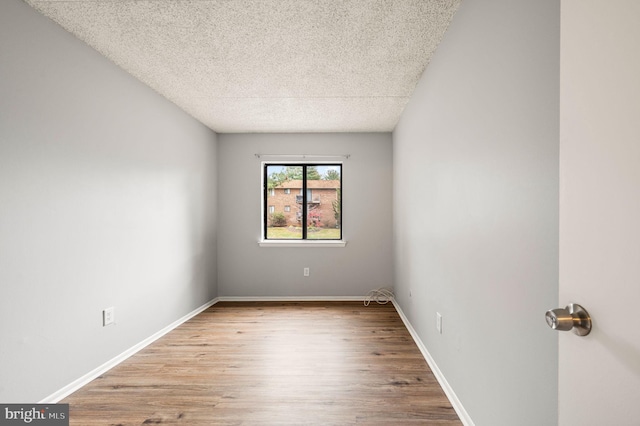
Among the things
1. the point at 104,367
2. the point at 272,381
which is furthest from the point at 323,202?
the point at 104,367

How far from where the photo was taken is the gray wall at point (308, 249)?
4.31 m

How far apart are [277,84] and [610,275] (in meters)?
2.77

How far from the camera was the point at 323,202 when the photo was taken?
4.50 m

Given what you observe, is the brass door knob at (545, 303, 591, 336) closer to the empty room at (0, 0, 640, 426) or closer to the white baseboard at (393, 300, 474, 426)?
the empty room at (0, 0, 640, 426)

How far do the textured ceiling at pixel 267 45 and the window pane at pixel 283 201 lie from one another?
1302 millimetres

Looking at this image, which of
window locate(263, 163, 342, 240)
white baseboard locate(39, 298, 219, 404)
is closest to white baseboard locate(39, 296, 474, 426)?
white baseboard locate(39, 298, 219, 404)

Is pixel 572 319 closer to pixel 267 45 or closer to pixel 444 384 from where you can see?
pixel 444 384

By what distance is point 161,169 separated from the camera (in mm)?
3053

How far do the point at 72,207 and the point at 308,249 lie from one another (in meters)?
2.83

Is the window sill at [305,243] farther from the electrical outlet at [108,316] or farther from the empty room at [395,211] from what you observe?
the electrical outlet at [108,316]

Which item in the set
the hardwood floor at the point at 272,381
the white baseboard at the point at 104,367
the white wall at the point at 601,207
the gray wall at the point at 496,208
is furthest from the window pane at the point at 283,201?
the white wall at the point at 601,207

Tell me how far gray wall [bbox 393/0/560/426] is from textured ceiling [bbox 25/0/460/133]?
13.5 inches

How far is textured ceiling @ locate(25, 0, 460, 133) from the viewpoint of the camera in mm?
1803

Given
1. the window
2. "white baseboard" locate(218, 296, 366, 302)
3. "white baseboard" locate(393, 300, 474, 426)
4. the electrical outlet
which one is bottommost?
"white baseboard" locate(218, 296, 366, 302)
